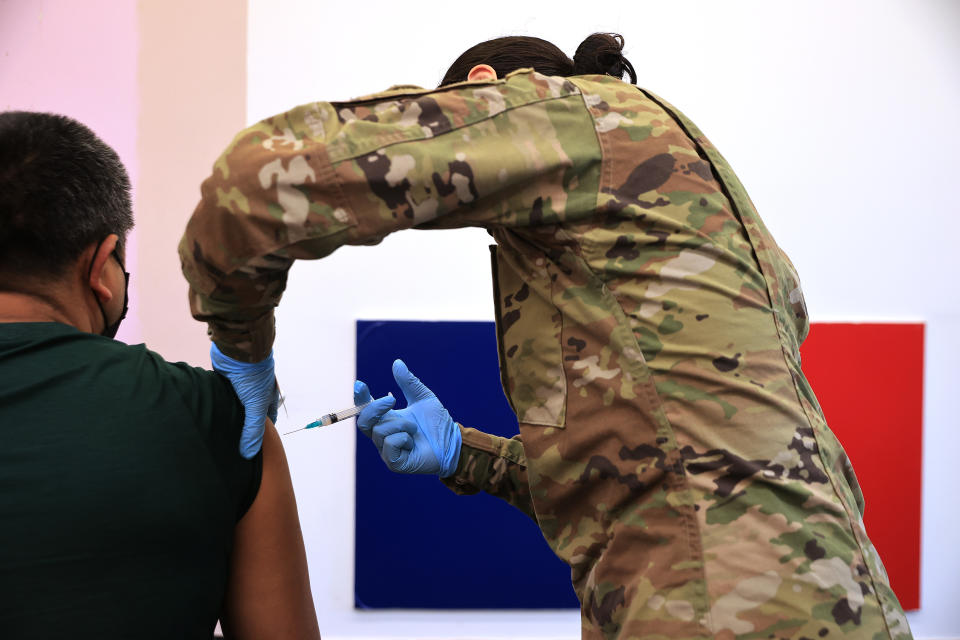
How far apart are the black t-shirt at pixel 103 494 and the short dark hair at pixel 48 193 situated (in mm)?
94

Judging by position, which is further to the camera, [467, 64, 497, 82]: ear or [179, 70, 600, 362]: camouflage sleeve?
[467, 64, 497, 82]: ear

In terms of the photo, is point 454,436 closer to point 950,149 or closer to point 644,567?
point 644,567

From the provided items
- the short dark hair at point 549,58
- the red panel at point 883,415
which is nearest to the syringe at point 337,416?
the short dark hair at point 549,58

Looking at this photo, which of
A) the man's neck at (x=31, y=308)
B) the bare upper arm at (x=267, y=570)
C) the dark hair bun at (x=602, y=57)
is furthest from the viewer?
the dark hair bun at (x=602, y=57)

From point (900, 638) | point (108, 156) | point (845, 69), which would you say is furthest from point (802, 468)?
point (845, 69)

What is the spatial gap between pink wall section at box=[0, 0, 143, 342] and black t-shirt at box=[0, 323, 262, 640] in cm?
151

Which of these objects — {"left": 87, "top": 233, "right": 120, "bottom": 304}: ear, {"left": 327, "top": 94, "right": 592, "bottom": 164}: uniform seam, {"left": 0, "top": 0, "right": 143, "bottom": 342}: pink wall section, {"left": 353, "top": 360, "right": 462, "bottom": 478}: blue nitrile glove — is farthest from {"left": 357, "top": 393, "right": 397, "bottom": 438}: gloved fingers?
{"left": 0, "top": 0, "right": 143, "bottom": 342}: pink wall section

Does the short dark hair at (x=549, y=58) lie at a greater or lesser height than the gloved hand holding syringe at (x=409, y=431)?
greater

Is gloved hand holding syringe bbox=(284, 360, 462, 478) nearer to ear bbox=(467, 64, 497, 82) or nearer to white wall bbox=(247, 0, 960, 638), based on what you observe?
ear bbox=(467, 64, 497, 82)

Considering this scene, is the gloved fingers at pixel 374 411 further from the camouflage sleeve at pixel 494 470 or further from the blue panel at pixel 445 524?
the blue panel at pixel 445 524

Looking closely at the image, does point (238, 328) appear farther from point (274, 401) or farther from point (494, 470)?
point (494, 470)

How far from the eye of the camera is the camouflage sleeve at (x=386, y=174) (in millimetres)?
785

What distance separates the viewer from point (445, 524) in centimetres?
216

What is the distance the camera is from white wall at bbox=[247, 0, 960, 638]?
7.04 ft
